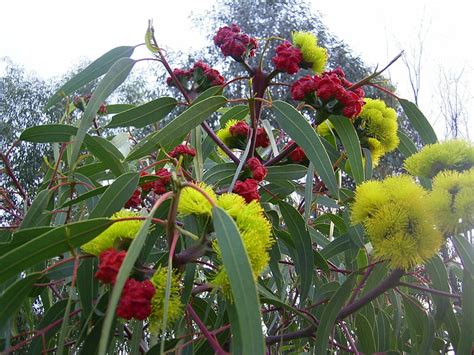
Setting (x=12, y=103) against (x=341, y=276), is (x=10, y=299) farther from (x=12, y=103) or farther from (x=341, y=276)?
(x=12, y=103)

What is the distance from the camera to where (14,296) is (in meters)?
0.57

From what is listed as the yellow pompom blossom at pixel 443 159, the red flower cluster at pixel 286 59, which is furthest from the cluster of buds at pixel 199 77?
the yellow pompom blossom at pixel 443 159

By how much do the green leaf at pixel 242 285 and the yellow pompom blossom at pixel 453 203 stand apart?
24 centimetres

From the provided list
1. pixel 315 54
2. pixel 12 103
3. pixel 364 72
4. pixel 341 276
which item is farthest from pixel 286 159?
pixel 12 103

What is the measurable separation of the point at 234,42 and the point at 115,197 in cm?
34

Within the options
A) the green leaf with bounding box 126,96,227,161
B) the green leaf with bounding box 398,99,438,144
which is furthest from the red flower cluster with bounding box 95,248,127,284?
the green leaf with bounding box 398,99,438,144

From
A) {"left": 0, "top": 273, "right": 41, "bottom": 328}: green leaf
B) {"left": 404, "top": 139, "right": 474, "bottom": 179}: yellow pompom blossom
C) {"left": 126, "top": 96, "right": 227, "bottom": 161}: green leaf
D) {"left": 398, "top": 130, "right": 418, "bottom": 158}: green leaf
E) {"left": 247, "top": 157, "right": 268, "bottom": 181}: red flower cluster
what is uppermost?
{"left": 398, "top": 130, "right": 418, "bottom": 158}: green leaf

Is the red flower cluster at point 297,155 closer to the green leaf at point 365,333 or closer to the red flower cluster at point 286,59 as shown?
the red flower cluster at point 286,59

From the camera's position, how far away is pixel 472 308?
71cm

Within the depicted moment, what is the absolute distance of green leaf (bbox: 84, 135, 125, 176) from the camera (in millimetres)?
797

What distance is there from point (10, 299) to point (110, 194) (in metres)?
0.15

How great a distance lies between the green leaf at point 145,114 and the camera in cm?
82

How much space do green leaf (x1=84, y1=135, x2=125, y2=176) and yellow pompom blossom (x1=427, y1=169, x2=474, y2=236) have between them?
44 centimetres

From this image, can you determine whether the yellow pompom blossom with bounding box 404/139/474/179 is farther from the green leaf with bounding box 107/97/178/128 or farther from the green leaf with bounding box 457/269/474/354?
the green leaf with bounding box 107/97/178/128
